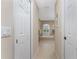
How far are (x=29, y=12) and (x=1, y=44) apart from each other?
2484 millimetres

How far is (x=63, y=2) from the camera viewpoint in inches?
128

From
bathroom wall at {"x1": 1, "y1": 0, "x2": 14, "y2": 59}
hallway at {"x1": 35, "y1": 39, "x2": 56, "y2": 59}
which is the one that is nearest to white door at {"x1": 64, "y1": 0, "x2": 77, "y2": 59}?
bathroom wall at {"x1": 1, "y1": 0, "x2": 14, "y2": 59}

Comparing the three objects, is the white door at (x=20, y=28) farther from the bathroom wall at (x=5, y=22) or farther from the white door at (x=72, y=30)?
the white door at (x=72, y=30)

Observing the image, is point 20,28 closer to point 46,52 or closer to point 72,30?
point 72,30

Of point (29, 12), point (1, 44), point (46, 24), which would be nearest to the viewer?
point (1, 44)

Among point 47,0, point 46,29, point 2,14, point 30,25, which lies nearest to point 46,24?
point 46,29

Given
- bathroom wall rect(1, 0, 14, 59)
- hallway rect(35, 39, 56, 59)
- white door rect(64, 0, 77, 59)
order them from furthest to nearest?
hallway rect(35, 39, 56, 59)
white door rect(64, 0, 77, 59)
bathroom wall rect(1, 0, 14, 59)

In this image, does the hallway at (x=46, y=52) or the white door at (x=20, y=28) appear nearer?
the white door at (x=20, y=28)

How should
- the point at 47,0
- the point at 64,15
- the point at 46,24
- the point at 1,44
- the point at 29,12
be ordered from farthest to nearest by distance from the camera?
the point at 46,24, the point at 47,0, the point at 29,12, the point at 64,15, the point at 1,44

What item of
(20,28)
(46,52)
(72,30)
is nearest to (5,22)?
(20,28)

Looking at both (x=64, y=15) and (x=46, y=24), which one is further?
(x=46, y=24)

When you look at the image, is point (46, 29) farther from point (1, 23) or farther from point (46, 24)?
point (1, 23)

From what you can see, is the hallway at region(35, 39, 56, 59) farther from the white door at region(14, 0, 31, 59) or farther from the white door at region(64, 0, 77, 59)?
the white door at region(64, 0, 77, 59)

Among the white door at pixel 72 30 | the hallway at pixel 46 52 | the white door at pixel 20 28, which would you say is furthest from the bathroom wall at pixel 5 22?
the hallway at pixel 46 52
